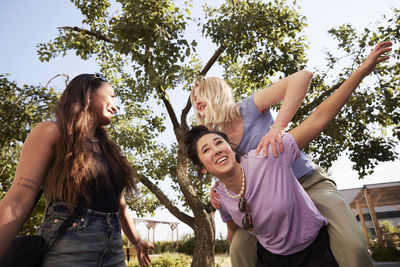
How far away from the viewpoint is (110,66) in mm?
12195

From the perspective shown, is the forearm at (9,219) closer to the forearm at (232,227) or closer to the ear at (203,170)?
the ear at (203,170)

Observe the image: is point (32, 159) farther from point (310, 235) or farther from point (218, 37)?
point (218, 37)

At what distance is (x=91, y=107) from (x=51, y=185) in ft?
2.28

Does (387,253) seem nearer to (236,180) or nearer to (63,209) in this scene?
(236,180)

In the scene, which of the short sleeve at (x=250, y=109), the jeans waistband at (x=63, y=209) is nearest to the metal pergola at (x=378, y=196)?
the short sleeve at (x=250, y=109)

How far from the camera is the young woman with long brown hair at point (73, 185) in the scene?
1.66 m

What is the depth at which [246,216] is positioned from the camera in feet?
5.73

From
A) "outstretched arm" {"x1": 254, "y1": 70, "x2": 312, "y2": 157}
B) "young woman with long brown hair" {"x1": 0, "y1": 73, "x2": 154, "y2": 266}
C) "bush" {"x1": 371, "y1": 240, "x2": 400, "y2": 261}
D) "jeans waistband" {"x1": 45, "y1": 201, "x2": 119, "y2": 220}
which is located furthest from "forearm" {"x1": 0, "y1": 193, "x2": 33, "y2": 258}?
"bush" {"x1": 371, "y1": 240, "x2": 400, "y2": 261}

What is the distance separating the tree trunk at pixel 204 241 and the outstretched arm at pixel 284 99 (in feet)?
23.5

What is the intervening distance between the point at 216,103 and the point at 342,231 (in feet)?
4.32

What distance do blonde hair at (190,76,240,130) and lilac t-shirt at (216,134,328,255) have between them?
0.64 m

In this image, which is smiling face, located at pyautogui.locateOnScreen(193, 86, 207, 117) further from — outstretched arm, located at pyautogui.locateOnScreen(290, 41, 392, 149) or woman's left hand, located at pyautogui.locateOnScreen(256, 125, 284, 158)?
outstretched arm, located at pyautogui.locateOnScreen(290, 41, 392, 149)

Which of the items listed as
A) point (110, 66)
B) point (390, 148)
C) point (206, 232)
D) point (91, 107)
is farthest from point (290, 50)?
point (91, 107)

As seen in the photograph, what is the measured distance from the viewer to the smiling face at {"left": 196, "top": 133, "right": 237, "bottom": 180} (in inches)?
73.7
